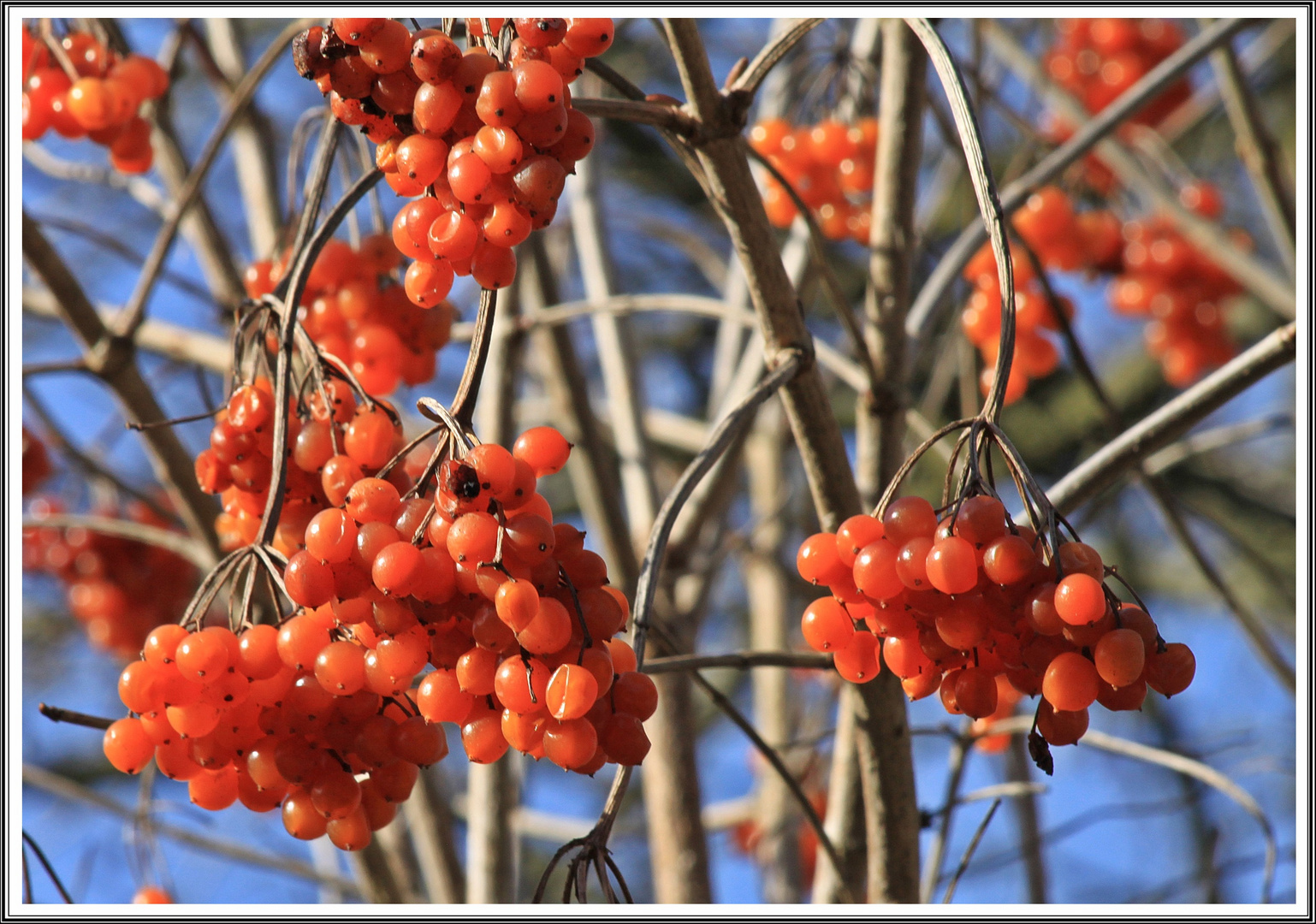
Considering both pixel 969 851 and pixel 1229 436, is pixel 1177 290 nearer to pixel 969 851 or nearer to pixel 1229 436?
pixel 1229 436

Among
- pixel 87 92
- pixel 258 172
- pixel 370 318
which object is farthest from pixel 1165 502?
pixel 258 172

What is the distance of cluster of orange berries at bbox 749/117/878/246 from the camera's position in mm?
1911

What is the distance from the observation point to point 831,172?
6.30ft

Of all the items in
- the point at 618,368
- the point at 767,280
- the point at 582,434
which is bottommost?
the point at 767,280

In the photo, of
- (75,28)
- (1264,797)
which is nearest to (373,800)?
(75,28)

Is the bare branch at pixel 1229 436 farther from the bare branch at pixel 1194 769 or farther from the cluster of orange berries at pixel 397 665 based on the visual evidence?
the cluster of orange berries at pixel 397 665

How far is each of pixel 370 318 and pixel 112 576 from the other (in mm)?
1299

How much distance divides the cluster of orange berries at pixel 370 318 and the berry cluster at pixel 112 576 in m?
1.19

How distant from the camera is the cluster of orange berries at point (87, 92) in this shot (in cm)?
149

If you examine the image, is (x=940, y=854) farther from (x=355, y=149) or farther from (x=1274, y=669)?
(x=355, y=149)

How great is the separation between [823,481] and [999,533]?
14.2 inches

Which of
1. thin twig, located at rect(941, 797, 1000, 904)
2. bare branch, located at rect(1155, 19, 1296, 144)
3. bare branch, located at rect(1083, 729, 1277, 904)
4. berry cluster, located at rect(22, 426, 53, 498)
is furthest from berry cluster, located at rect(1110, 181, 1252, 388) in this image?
berry cluster, located at rect(22, 426, 53, 498)

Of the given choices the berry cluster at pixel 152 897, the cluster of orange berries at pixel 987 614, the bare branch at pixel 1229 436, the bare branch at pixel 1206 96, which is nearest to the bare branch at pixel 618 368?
the bare branch at pixel 1229 436

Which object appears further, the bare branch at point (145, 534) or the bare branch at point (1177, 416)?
the bare branch at point (145, 534)
